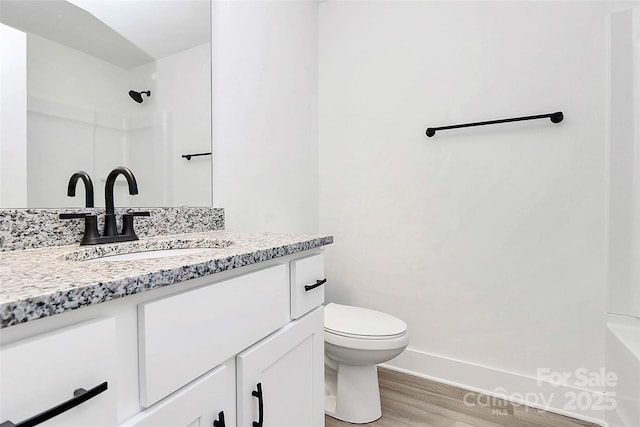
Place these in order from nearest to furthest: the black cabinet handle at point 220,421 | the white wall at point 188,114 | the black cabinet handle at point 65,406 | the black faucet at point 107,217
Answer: the black cabinet handle at point 65,406 < the black cabinet handle at point 220,421 < the black faucet at point 107,217 < the white wall at point 188,114

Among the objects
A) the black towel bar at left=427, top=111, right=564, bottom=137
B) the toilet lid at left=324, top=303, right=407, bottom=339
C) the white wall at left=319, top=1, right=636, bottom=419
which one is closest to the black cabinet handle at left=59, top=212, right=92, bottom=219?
the toilet lid at left=324, top=303, right=407, bottom=339

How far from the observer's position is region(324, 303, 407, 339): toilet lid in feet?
4.53

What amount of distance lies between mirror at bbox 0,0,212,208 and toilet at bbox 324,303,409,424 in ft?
2.76

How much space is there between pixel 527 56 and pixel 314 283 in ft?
5.00

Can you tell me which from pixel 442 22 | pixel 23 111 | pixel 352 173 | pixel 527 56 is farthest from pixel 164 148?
pixel 527 56

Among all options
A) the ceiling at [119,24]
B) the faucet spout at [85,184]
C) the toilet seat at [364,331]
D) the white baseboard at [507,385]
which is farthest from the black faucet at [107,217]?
the white baseboard at [507,385]

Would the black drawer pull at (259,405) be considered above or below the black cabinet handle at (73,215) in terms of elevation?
below

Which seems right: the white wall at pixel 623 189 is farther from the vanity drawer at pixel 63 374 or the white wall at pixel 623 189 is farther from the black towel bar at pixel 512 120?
the vanity drawer at pixel 63 374

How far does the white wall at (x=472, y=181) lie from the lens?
4.83ft

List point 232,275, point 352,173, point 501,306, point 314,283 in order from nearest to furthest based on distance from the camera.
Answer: point 232,275, point 314,283, point 501,306, point 352,173

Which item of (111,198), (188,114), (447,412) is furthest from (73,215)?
(447,412)

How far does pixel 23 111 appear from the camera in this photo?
0.86 m

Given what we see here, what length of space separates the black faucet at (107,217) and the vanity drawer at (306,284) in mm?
515

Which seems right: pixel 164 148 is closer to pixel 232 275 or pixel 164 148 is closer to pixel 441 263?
pixel 232 275
